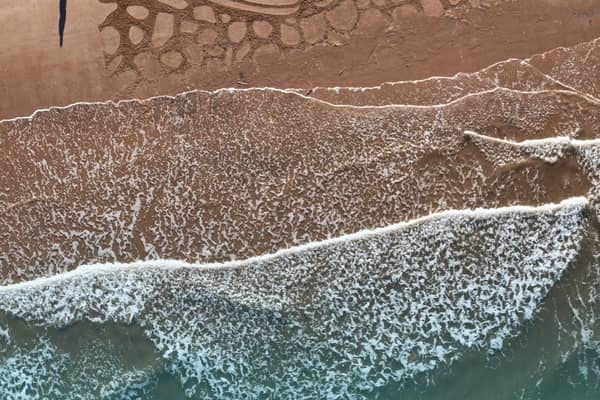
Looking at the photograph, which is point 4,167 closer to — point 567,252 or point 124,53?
point 124,53

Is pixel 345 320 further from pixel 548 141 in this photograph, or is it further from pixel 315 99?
pixel 548 141

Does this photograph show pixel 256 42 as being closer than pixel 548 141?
No

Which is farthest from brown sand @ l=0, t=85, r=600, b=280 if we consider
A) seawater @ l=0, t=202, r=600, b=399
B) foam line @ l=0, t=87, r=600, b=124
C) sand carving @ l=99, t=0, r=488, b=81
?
sand carving @ l=99, t=0, r=488, b=81

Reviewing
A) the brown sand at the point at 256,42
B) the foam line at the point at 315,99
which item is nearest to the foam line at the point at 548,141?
the foam line at the point at 315,99

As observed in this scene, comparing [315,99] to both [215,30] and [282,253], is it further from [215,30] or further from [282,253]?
[282,253]

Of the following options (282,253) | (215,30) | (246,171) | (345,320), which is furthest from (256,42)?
(345,320)

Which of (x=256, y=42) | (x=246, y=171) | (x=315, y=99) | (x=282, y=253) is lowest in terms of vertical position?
(x=282, y=253)

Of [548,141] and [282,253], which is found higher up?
[548,141]
